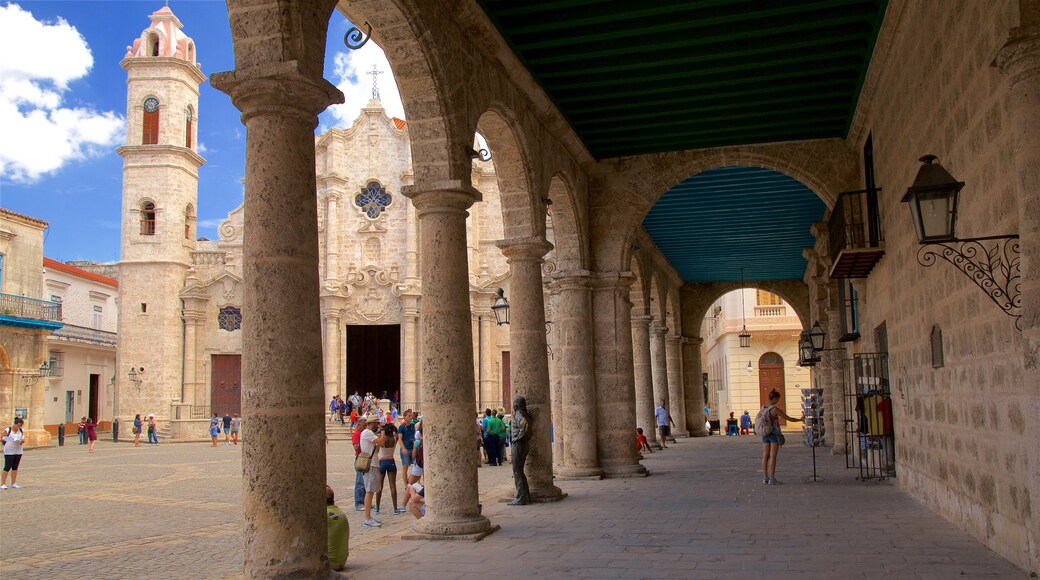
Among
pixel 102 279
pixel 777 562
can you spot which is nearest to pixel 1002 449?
pixel 777 562

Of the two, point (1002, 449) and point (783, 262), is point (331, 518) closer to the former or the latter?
point (1002, 449)

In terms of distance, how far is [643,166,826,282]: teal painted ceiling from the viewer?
15164mm

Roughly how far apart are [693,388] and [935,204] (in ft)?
74.0

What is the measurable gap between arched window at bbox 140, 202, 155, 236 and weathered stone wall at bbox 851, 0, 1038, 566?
2972 cm

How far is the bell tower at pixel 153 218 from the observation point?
3291 cm

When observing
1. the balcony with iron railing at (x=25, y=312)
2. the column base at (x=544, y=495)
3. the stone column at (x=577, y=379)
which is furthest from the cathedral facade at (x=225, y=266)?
the column base at (x=544, y=495)

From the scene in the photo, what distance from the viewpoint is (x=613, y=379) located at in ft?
42.8

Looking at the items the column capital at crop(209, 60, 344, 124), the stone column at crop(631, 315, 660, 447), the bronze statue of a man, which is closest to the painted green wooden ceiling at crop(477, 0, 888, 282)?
the column capital at crop(209, 60, 344, 124)

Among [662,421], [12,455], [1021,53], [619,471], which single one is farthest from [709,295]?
[1021,53]

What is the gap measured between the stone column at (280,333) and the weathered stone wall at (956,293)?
4.12 m

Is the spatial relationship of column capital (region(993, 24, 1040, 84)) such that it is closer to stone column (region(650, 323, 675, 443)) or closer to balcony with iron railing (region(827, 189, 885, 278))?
balcony with iron railing (region(827, 189, 885, 278))

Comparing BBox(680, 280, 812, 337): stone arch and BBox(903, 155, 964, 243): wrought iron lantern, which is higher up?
BBox(680, 280, 812, 337): stone arch

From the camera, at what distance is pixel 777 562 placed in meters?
6.25

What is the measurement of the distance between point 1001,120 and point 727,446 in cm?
1683
